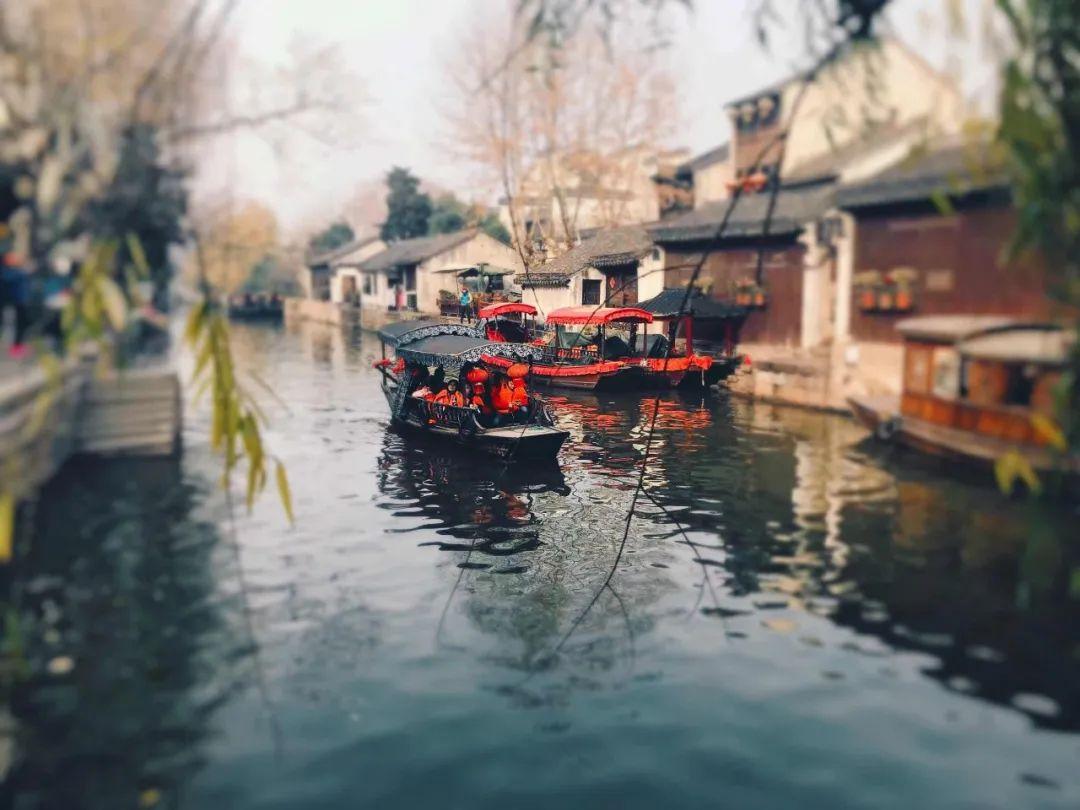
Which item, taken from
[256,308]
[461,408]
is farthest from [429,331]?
[256,308]

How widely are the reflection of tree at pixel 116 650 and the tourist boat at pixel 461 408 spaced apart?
5.12m

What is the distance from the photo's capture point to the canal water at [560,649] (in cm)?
537

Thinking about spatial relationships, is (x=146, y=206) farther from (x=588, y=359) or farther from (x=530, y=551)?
(x=588, y=359)

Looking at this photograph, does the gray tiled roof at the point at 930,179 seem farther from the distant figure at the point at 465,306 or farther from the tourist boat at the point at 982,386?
the distant figure at the point at 465,306

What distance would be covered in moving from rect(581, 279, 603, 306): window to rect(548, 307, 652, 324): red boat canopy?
0.81 meters

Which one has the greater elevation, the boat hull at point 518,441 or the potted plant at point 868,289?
the potted plant at point 868,289

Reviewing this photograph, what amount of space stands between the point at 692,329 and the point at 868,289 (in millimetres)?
6652

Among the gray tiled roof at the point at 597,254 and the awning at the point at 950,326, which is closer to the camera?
the awning at the point at 950,326

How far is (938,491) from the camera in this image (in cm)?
596

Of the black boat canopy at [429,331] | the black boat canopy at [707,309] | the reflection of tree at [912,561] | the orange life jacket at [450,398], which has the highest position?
the black boat canopy at [707,309]

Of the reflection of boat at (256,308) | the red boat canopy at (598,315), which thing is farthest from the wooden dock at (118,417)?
the reflection of boat at (256,308)

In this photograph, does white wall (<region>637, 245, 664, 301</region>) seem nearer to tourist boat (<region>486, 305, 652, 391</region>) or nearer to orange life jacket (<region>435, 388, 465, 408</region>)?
orange life jacket (<region>435, 388, 465, 408</region>)

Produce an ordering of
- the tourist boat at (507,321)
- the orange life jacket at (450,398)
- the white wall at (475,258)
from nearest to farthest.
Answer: the orange life jacket at (450,398) → the white wall at (475,258) → the tourist boat at (507,321)

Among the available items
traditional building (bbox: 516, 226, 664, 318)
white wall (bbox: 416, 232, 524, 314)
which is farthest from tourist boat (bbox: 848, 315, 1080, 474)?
white wall (bbox: 416, 232, 524, 314)
